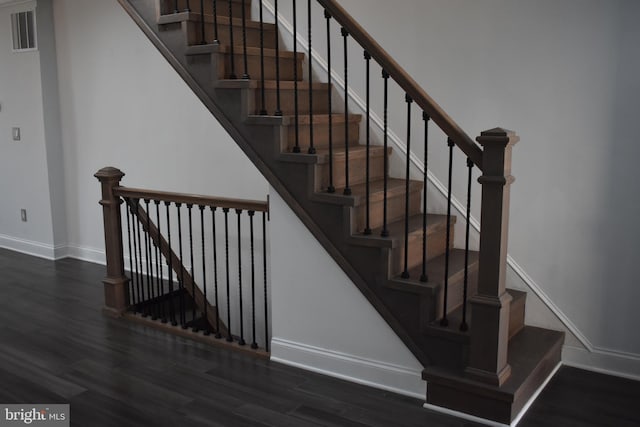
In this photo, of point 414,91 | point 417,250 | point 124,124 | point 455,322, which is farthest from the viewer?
point 124,124

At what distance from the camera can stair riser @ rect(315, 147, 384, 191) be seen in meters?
3.18

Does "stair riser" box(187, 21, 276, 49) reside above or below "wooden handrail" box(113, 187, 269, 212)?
above

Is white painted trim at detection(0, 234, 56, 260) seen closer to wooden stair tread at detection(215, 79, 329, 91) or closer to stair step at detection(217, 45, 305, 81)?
stair step at detection(217, 45, 305, 81)

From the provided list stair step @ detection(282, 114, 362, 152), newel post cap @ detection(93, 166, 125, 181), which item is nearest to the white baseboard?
stair step @ detection(282, 114, 362, 152)

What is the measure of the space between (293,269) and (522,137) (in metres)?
1.49

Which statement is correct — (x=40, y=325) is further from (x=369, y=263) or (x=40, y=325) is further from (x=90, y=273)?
(x=369, y=263)

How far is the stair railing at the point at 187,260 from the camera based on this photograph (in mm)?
3745

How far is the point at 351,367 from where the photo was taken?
124 inches

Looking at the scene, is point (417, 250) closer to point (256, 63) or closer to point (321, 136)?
point (321, 136)

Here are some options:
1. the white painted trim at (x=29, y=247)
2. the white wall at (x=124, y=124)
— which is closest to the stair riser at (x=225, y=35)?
the white wall at (x=124, y=124)

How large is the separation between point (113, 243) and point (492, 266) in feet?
8.76

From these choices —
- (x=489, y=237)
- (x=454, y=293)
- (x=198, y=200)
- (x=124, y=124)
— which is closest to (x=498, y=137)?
(x=489, y=237)

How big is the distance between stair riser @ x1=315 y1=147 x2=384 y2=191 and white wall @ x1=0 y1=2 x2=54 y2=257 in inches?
147

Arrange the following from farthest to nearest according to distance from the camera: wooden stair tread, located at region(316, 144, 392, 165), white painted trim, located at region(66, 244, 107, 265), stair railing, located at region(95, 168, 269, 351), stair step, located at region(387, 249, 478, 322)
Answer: white painted trim, located at region(66, 244, 107, 265), stair railing, located at region(95, 168, 269, 351), wooden stair tread, located at region(316, 144, 392, 165), stair step, located at region(387, 249, 478, 322)
